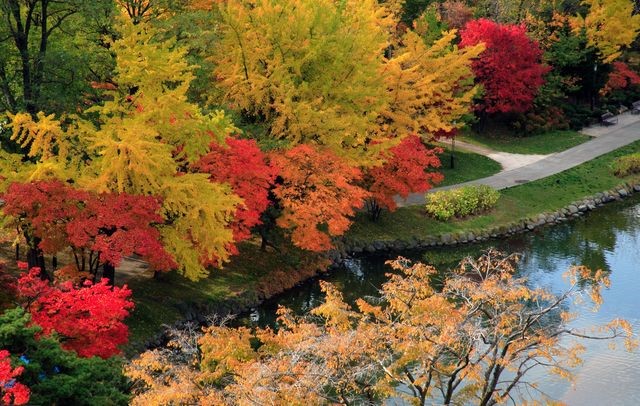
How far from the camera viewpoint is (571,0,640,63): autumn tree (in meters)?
55.9

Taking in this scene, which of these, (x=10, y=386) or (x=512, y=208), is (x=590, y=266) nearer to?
(x=512, y=208)

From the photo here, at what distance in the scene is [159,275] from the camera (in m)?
30.9

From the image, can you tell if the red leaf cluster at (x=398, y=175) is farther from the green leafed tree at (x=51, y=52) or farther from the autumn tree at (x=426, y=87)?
the green leafed tree at (x=51, y=52)

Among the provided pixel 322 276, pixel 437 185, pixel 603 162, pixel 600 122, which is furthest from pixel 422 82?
pixel 600 122

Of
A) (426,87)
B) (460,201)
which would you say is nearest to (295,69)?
(426,87)

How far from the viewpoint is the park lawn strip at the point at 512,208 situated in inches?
1522

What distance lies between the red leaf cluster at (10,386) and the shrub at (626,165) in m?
38.9

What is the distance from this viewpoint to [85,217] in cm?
2516

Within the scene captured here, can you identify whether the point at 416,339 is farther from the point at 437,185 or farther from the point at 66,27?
the point at 437,185

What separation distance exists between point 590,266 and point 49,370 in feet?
84.9

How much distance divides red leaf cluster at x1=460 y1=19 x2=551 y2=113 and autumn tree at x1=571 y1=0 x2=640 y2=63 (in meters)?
7.75

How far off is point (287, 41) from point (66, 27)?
878 centimetres

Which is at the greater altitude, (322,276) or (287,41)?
(287,41)

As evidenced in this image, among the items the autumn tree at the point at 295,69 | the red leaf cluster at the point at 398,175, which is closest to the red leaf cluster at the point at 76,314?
the autumn tree at the point at 295,69
